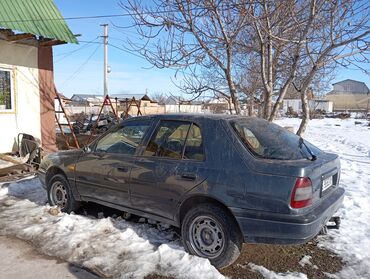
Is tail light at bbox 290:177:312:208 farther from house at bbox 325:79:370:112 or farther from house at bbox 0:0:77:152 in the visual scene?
house at bbox 325:79:370:112

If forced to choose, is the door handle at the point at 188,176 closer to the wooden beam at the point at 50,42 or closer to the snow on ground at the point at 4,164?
the snow on ground at the point at 4,164

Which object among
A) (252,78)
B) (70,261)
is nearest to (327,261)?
(70,261)

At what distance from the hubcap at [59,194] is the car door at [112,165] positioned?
1.50ft

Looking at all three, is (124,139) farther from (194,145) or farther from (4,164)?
(4,164)

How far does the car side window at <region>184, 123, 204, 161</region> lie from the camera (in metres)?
4.01

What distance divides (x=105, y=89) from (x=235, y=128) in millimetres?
26136

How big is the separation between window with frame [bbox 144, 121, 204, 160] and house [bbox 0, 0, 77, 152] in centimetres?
620

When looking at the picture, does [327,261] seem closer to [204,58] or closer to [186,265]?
[186,265]

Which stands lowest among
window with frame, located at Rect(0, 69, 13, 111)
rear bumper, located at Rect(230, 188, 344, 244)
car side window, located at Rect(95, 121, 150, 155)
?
rear bumper, located at Rect(230, 188, 344, 244)

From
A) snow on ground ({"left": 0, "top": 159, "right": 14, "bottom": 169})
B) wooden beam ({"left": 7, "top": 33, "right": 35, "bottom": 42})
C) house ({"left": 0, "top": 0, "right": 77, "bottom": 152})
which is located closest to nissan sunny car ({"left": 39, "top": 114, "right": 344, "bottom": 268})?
snow on ground ({"left": 0, "top": 159, "right": 14, "bottom": 169})

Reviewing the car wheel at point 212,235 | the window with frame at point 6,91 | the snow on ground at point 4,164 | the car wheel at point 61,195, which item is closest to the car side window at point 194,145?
the car wheel at point 212,235

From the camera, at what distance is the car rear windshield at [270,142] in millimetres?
3789

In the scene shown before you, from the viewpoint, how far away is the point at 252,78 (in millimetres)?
10906

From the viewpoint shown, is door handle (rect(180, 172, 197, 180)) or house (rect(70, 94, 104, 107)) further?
house (rect(70, 94, 104, 107))
